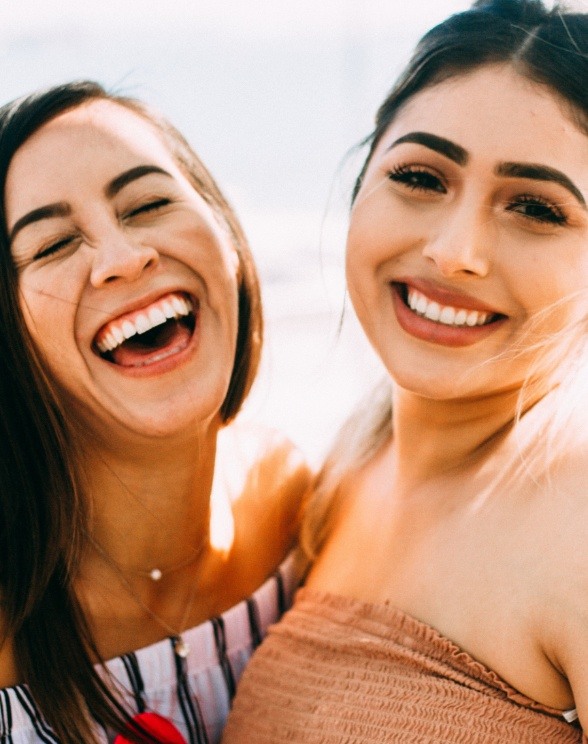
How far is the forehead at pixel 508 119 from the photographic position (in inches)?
48.4

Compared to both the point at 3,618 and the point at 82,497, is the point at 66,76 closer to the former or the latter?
the point at 82,497

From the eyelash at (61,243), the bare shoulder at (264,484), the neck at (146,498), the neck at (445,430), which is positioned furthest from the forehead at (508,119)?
the bare shoulder at (264,484)

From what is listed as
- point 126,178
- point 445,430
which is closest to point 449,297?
point 445,430

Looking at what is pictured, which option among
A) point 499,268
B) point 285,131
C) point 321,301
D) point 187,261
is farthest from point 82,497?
point 285,131

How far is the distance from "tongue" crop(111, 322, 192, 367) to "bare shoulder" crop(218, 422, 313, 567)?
0.29 metres

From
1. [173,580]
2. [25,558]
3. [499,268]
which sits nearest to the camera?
[499,268]

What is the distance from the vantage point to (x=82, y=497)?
153cm

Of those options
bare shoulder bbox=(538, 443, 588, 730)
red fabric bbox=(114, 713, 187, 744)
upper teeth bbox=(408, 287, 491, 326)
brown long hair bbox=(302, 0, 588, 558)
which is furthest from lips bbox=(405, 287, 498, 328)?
red fabric bbox=(114, 713, 187, 744)

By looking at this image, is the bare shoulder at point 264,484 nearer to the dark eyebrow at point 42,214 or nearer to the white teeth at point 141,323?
the white teeth at point 141,323

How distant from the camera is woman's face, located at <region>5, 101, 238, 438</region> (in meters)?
1.39

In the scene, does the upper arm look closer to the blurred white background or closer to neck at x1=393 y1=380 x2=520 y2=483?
the blurred white background

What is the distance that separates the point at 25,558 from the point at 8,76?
116 centimetres

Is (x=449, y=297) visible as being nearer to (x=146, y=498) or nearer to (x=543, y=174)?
(x=543, y=174)

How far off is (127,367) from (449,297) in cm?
55
